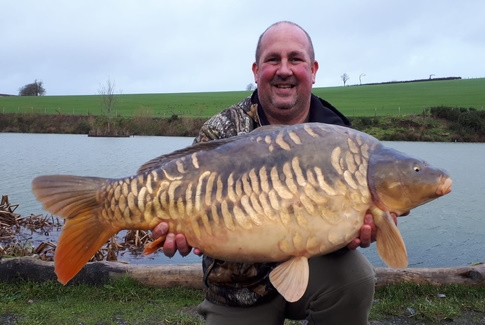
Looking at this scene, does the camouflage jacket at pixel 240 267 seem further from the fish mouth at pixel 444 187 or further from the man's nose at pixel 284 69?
the fish mouth at pixel 444 187

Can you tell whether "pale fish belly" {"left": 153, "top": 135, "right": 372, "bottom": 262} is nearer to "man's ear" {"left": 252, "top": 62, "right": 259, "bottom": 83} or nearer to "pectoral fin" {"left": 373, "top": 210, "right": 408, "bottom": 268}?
"pectoral fin" {"left": 373, "top": 210, "right": 408, "bottom": 268}

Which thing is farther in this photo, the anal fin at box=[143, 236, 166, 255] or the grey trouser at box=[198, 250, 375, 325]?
the grey trouser at box=[198, 250, 375, 325]

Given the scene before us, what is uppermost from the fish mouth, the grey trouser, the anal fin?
the fish mouth

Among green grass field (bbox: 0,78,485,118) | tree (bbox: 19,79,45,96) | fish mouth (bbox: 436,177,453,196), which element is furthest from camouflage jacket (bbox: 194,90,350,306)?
tree (bbox: 19,79,45,96)

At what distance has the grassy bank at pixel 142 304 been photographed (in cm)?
339

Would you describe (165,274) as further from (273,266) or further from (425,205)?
(425,205)

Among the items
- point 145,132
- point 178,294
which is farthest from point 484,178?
point 145,132

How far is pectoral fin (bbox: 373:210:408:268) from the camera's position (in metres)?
1.86

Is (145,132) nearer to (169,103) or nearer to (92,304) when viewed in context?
(169,103)

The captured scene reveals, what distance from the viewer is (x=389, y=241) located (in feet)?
6.17

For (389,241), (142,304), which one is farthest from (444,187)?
(142,304)

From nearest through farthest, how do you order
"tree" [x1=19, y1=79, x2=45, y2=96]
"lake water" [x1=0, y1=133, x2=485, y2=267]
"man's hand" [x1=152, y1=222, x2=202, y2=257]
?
"man's hand" [x1=152, y1=222, x2=202, y2=257], "lake water" [x1=0, y1=133, x2=485, y2=267], "tree" [x1=19, y1=79, x2=45, y2=96]

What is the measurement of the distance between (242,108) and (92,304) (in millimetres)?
2003

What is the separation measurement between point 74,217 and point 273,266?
97 centimetres
